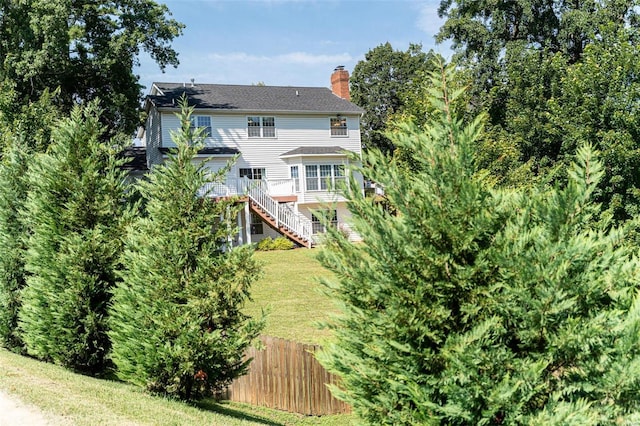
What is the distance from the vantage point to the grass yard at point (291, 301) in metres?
13.4

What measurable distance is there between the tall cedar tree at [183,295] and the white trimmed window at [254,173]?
78.8 ft

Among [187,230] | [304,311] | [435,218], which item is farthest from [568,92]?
[435,218]

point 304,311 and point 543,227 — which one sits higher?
point 543,227

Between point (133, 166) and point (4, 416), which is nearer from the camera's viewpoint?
point (4, 416)

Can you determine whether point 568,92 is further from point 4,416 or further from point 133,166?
point 133,166

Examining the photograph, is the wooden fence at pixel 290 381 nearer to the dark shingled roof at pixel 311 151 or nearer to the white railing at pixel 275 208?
the white railing at pixel 275 208

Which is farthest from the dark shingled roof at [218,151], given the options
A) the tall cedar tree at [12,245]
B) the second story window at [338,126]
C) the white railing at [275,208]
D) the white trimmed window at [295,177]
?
the tall cedar tree at [12,245]

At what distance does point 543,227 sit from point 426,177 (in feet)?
3.07

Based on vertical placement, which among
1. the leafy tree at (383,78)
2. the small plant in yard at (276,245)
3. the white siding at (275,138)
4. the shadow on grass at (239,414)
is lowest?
the shadow on grass at (239,414)

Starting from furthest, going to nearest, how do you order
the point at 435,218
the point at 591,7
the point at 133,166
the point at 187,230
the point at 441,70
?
the point at 133,166 < the point at 591,7 < the point at 187,230 < the point at 441,70 < the point at 435,218

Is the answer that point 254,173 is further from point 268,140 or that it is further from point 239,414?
point 239,414

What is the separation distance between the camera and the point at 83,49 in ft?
97.6

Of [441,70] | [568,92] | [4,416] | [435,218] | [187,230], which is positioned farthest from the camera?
[568,92]

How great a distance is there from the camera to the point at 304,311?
15.7 metres
